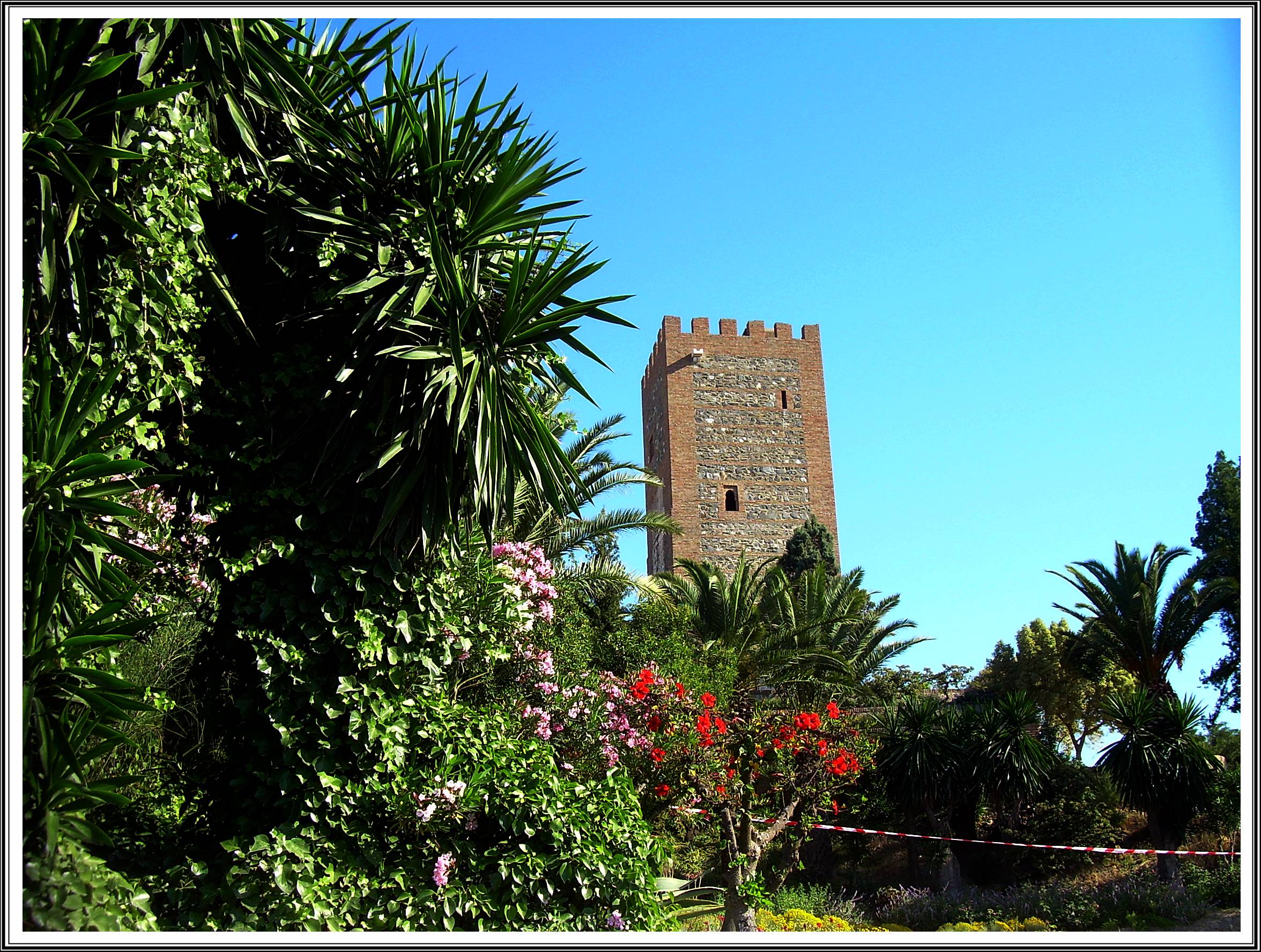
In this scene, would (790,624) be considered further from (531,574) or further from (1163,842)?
(531,574)

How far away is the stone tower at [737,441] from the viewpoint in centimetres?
3328

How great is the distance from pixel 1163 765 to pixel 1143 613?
4.54 meters

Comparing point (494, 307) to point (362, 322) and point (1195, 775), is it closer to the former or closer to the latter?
point (362, 322)

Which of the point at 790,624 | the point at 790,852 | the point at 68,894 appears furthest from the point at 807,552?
the point at 68,894

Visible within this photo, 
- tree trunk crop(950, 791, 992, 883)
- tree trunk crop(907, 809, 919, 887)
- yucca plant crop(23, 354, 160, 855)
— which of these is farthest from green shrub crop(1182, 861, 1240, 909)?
yucca plant crop(23, 354, 160, 855)

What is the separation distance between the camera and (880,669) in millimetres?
22062

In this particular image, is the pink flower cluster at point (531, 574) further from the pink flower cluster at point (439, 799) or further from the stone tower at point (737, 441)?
the stone tower at point (737, 441)

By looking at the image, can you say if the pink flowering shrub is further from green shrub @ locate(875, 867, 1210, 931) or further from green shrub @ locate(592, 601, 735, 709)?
green shrub @ locate(875, 867, 1210, 931)

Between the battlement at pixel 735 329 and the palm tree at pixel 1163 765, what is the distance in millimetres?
22367

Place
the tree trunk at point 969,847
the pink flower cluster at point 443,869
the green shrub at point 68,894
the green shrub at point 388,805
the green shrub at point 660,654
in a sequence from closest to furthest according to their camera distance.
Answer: the green shrub at point 68,894
the green shrub at point 388,805
the pink flower cluster at point 443,869
the green shrub at point 660,654
the tree trunk at point 969,847

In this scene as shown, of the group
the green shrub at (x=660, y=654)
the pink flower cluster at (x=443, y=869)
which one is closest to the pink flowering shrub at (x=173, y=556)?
the pink flower cluster at (x=443, y=869)

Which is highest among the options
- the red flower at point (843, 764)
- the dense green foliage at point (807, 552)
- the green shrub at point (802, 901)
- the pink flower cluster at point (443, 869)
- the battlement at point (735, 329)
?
the battlement at point (735, 329)

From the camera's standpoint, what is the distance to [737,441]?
3434 centimetres

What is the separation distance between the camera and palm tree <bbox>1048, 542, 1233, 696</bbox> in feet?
58.3
